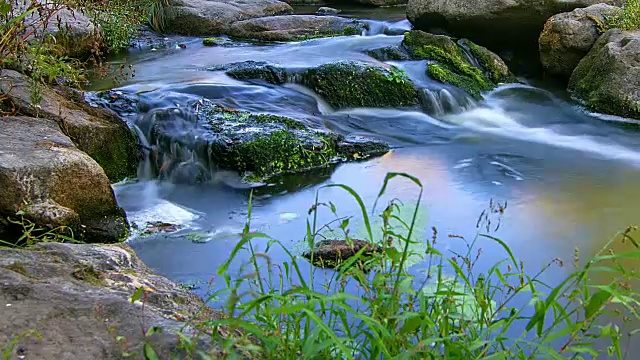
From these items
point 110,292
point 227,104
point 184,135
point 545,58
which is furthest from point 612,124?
point 110,292

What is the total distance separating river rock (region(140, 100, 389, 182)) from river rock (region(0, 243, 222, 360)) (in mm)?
3158

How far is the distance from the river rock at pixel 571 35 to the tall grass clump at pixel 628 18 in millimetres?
144

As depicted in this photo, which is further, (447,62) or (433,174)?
(447,62)

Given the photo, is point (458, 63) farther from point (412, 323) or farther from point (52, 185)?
point (412, 323)

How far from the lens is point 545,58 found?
9.96 metres

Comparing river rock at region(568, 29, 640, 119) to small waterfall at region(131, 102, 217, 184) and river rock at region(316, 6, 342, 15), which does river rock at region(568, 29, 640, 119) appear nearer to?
small waterfall at region(131, 102, 217, 184)

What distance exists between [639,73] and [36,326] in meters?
7.76

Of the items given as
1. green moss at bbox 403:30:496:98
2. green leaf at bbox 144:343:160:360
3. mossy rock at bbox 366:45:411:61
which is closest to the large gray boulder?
green moss at bbox 403:30:496:98

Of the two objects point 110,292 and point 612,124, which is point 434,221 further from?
point 612,124

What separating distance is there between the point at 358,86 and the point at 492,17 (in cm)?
355

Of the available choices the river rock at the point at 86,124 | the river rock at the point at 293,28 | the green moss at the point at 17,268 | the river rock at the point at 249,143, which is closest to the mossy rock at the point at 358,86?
the river rock at the point at 249,143

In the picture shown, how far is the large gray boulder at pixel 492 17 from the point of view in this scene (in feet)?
34.6

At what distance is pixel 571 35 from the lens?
9469 mm

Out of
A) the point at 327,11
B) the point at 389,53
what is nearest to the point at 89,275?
the point at 389,53
